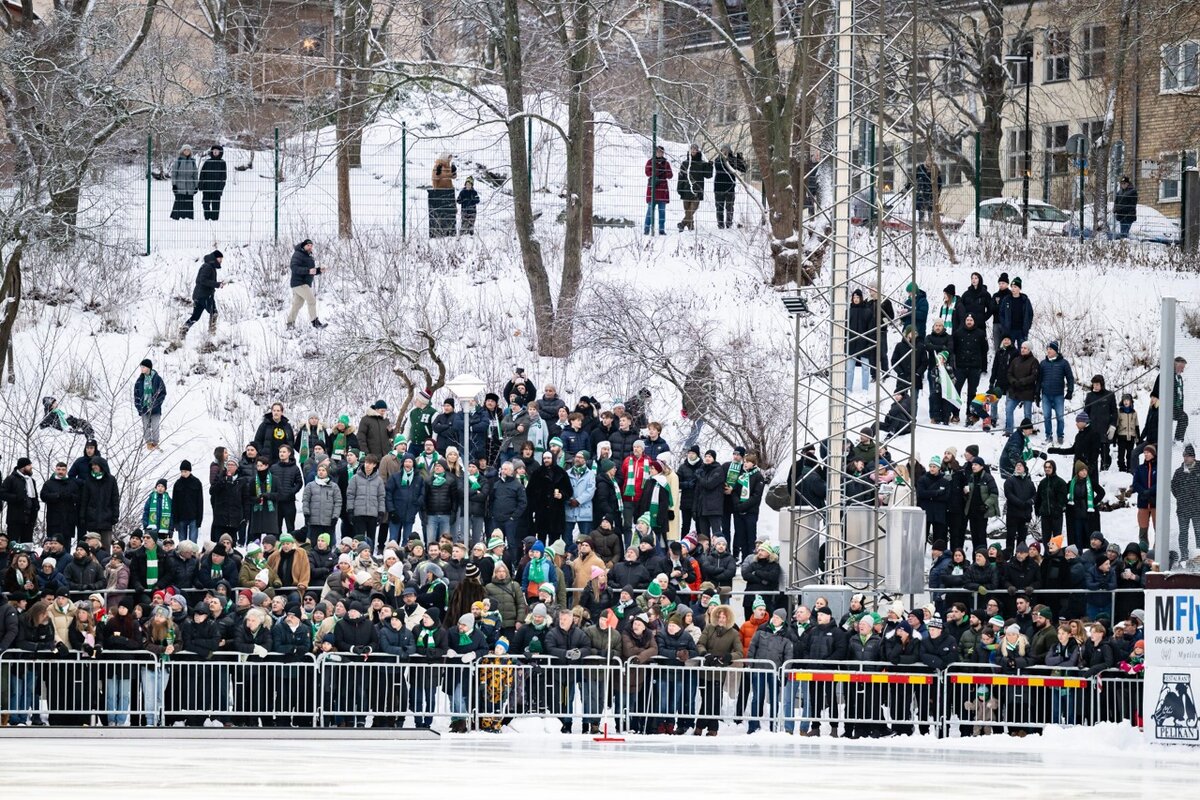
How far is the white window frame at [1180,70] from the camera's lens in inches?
1745

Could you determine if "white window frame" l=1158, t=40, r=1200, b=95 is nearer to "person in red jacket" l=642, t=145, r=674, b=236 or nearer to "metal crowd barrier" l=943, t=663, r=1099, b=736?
"person in red jacket" l=642, t=145, r=674, b=236

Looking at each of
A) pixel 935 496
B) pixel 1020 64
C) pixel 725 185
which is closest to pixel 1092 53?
pixel 1020 64

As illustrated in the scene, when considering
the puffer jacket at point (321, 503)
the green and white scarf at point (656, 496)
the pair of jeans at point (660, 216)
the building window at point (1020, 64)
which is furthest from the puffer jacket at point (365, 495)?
the building window at point (1020, 64)

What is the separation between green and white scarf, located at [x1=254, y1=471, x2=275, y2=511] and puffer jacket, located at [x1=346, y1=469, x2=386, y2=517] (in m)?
1.01

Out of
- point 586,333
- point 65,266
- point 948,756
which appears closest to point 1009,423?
point 586,333

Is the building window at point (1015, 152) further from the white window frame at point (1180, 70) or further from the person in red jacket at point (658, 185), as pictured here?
the person in red jacket at point (658, 185)

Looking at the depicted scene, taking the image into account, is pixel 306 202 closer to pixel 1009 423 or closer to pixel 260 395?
pixel 260 395

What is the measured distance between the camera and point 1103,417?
27.2 metres

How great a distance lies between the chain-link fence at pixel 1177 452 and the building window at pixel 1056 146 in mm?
35626

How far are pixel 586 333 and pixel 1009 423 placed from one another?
833cm

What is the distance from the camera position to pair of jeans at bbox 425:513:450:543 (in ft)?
83.8

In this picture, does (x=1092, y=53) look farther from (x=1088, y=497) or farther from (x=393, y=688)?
(x=393, y=688)

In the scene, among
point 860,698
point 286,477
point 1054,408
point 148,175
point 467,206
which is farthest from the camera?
point 467,206

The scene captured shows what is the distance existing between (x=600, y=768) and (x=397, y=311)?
21.2m
